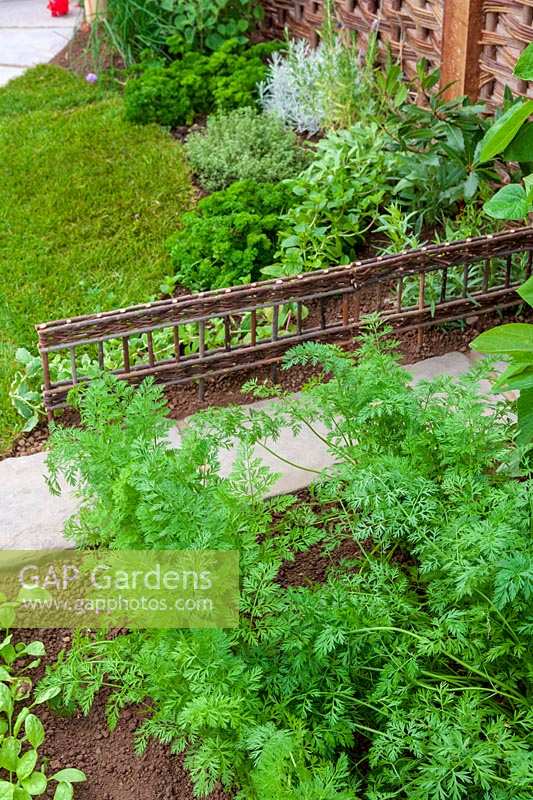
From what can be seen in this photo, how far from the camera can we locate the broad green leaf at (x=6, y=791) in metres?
2.12

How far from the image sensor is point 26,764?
7.22 ft

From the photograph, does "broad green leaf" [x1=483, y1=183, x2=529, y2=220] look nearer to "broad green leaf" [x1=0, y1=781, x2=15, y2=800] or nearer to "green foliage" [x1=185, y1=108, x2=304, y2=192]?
"broad green leaf" [x1=0, y1=781, x2=15, y2=800]

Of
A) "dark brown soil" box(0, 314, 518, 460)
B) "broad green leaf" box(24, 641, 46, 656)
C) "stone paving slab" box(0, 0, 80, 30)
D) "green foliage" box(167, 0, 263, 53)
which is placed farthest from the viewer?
"stone paving slab" box(0, 0, 80, 30)

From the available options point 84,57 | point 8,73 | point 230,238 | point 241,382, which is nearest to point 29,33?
point 8,73

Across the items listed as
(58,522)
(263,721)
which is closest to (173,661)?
(263,721)

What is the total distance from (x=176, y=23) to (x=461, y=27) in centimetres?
241

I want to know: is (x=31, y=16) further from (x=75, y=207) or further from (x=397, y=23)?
(x=397, y=23)

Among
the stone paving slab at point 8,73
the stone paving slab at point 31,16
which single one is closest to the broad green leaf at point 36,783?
the stone paving slab at point 8,73

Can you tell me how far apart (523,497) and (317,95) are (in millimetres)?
3542

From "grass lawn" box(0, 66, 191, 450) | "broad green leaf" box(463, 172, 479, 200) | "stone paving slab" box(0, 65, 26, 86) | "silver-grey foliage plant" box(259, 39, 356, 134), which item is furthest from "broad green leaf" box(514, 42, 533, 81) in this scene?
"stone paving slab" box(0, 65, 26, 86)

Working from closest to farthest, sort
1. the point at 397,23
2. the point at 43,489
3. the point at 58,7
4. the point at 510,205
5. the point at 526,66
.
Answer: the point at 526,66
the point at 510,205
the point at 43,489
the point at 397,23
the point at 58,7

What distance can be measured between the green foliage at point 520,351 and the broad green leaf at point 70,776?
4.10 feet

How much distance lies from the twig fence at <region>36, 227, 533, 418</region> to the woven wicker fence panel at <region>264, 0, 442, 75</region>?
1.37 m

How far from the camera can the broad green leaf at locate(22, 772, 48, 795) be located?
2162 millimetres
